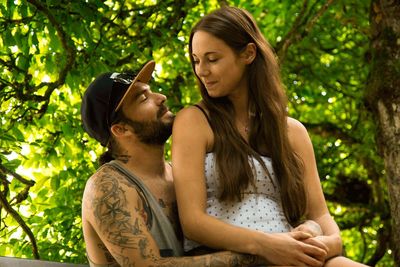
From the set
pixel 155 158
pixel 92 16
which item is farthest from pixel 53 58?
pixel 155 158

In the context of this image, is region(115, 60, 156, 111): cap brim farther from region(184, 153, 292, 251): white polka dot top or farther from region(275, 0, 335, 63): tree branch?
region(275, 0, 335, 63): tree branch

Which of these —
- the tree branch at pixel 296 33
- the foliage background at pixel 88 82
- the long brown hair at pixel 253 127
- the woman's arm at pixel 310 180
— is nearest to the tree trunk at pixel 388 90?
the foliage background at pixel 88 82

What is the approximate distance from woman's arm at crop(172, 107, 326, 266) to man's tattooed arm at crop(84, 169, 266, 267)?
0.06m

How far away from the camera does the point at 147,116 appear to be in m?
3.42

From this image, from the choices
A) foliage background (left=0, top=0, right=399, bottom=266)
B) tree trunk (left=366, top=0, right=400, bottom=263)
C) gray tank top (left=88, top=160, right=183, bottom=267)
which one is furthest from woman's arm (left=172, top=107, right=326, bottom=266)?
tree trunk (left=366, top=0, right=400, bottom=263)

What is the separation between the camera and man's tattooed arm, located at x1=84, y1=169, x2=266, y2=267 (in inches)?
124

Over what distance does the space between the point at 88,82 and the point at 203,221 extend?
2950 millimetres

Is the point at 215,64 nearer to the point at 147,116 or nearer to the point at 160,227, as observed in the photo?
the point at 147,116

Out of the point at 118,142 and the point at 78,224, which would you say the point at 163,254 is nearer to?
the point at 118,142

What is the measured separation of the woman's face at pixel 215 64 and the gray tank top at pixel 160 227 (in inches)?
17.6

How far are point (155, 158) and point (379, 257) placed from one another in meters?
4.69

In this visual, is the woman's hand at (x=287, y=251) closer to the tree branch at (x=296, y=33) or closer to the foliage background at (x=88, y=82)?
the foliage background at (x=88, y=82)

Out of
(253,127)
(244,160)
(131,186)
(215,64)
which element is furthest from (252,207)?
(215,64)

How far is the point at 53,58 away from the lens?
18.3ft
